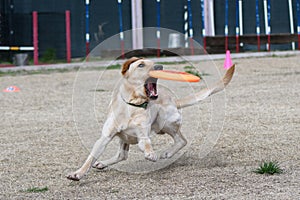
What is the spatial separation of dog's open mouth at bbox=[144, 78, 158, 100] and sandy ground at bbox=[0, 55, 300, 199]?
679 mm

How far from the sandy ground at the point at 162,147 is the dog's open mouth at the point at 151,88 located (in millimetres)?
679

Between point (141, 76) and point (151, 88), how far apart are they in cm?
13

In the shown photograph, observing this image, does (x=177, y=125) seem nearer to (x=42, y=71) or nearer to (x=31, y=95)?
(x=31, y=95)

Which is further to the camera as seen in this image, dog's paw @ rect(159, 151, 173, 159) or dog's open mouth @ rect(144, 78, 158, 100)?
dog's paw @ rect(159, 151, 173, 159)

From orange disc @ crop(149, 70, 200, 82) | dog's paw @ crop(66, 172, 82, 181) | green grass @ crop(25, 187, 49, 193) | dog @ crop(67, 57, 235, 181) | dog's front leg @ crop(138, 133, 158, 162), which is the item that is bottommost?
green grass @ crop(25, 187, 49, 193)

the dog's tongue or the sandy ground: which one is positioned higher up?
the dog's tongue

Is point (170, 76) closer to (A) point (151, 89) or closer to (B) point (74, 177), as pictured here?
(A) point (151, 89)

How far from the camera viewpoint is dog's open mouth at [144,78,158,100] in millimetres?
5139

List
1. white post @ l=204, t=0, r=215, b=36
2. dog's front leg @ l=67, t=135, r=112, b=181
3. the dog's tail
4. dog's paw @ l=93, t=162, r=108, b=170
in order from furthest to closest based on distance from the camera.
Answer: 1. white post @ l=204, t=0, r=215, b=36
2. the dog's tail
3. dog's paw @ l=93, t=162, r=108, b=170
4. dog's front leg @ l=67, t=135, r=112, b=181

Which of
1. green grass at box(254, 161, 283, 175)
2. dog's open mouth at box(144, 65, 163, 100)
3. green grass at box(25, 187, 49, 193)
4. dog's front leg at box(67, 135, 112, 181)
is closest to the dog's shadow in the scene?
dog's front leg at box(67, 135, 112, 181)

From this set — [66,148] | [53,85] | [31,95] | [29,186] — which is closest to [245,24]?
[53,85]

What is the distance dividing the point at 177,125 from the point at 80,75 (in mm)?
1063

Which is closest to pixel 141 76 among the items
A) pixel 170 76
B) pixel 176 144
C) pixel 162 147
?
pixel 170 76

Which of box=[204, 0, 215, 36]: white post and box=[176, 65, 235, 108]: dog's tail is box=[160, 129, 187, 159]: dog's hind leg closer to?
box=[176, 65, 235, 108]: dog's tail
